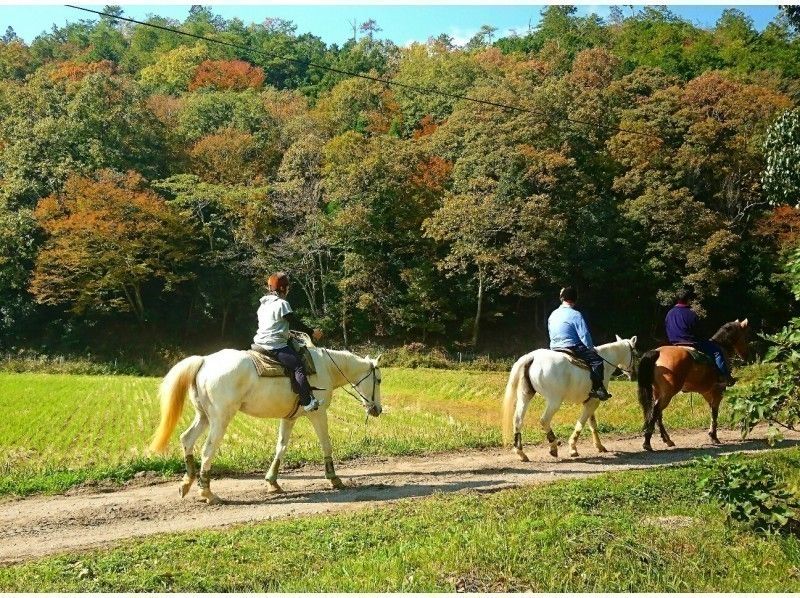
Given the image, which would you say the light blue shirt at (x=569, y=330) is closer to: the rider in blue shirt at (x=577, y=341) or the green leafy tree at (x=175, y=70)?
the rider in blue shirt at (x=577, y=341)

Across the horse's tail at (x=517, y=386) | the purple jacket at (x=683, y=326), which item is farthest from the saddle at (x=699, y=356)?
the horse's tail at (x=517, y=386)

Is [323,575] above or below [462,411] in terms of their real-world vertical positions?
above

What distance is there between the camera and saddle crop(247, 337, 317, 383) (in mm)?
11711

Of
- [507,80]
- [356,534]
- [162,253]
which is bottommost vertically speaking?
[356,534]

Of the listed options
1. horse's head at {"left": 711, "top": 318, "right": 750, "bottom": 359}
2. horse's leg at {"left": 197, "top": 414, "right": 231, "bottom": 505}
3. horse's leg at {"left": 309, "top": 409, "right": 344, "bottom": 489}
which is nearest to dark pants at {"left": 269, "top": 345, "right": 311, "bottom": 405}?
horse's leg at {"left": 309, "top": 409, "right": 344, "bottom": 489}

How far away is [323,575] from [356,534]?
1.55m

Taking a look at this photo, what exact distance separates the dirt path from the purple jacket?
224 cm

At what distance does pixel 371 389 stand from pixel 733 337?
891 cm

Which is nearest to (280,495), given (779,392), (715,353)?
(779,392)

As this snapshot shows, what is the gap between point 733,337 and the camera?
17.0 m

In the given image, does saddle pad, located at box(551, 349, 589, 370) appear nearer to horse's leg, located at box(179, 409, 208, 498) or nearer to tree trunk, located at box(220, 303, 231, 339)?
horse's leg, located at box(179, 409, 208, 498)

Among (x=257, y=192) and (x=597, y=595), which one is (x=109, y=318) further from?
(x=597, y=595)

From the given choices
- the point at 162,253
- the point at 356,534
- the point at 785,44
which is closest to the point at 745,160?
the point at 785,44

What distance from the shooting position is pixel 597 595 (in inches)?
246
